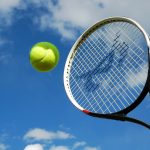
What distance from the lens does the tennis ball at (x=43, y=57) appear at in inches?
517

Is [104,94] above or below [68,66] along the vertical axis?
below

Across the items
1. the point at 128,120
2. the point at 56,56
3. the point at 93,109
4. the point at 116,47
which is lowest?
the point at 128,120

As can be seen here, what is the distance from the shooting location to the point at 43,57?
43.2 feet

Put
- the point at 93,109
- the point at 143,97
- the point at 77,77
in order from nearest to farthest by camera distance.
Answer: the point at 143,97
the point at 93,109
the point at 77,77

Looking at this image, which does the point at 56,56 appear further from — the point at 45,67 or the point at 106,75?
the point at 106,75

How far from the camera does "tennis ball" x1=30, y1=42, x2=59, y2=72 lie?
43.1 ft

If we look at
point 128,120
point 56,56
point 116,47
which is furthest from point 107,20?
point 128,120

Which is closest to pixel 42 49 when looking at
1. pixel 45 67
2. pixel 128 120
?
pixel 45 67

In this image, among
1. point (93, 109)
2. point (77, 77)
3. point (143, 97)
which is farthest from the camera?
point (77, 77)

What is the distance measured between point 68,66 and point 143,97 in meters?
2.78

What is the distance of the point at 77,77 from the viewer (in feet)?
44.1

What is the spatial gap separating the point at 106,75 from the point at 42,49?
5.44 ft

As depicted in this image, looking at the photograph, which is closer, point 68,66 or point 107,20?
point 107,20

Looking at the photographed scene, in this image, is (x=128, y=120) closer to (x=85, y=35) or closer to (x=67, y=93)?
(x=67, y=93)
